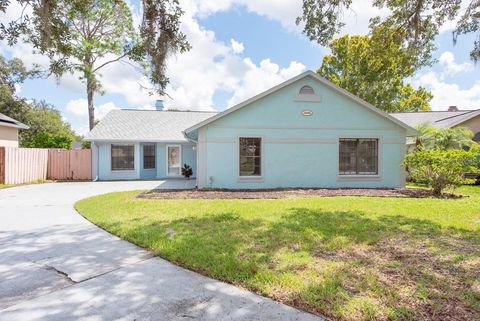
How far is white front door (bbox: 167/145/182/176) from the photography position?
61.9ft

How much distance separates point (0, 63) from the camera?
30234mm

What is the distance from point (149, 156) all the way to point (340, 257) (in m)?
16.1

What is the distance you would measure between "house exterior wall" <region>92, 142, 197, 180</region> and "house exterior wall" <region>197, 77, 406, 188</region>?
256 inches

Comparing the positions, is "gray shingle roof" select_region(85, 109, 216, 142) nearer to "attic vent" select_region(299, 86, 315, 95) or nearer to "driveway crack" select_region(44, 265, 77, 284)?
"attic vent" select_region(299, 86, 315, 95)

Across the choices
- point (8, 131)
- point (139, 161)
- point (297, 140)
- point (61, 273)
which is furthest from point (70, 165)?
point (61, 273)

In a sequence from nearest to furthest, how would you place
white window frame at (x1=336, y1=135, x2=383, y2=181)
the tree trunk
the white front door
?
white window frame at (x1=336, y1=135, x2=383, y2=181) < the white front door < the tree trunk

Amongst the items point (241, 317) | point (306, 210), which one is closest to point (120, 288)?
point (241, 317)

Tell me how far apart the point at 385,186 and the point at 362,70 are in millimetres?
18689

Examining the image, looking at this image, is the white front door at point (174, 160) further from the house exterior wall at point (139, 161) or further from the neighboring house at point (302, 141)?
the neighboring house at point (302, 141)

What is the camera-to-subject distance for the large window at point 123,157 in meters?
18.0

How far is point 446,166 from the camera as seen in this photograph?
10.8m

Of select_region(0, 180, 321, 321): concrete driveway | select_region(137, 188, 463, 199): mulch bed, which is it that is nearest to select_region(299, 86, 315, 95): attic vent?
select_region(137, 188, 463, 199): mulch bed

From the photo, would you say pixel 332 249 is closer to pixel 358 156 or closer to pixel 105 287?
pixel 105 287

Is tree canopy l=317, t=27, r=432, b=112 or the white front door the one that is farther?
tree canopy l=317, t=27, r=432, b=112
